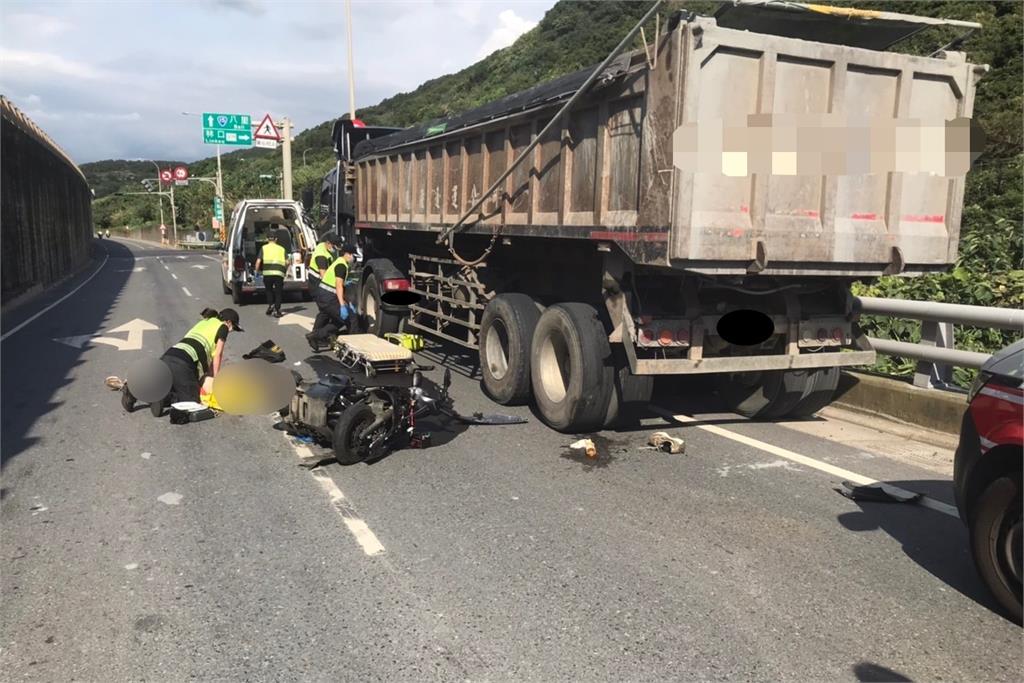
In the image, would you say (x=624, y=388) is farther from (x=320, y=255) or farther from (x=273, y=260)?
(x=273, y=260)

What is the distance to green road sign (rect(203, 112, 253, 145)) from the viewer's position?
35.2m

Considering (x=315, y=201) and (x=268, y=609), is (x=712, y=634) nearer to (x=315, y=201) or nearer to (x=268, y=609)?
(x=268, y=609)

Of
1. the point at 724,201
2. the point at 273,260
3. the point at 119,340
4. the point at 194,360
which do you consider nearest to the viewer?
the point at 724,201

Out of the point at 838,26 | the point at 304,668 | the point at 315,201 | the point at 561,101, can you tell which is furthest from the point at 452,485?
the point at 315,201

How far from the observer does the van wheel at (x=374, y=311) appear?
10.5m

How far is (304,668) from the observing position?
9.61ft

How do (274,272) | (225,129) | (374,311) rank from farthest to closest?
(225,129) < (274,272) < (374,311)

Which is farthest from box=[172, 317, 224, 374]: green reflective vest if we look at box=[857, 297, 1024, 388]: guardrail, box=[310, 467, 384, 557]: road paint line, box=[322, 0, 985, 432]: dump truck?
box=[857, 297, 1024, 388]: guardrail

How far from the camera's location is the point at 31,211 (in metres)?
19.7

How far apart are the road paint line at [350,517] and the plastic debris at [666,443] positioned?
2.38 meters

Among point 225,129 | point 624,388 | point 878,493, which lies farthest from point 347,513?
point 225,129

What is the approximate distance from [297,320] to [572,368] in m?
8.76

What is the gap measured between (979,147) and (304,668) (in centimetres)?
546

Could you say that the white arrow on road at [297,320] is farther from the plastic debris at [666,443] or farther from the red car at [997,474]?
the red car at [997,474]
